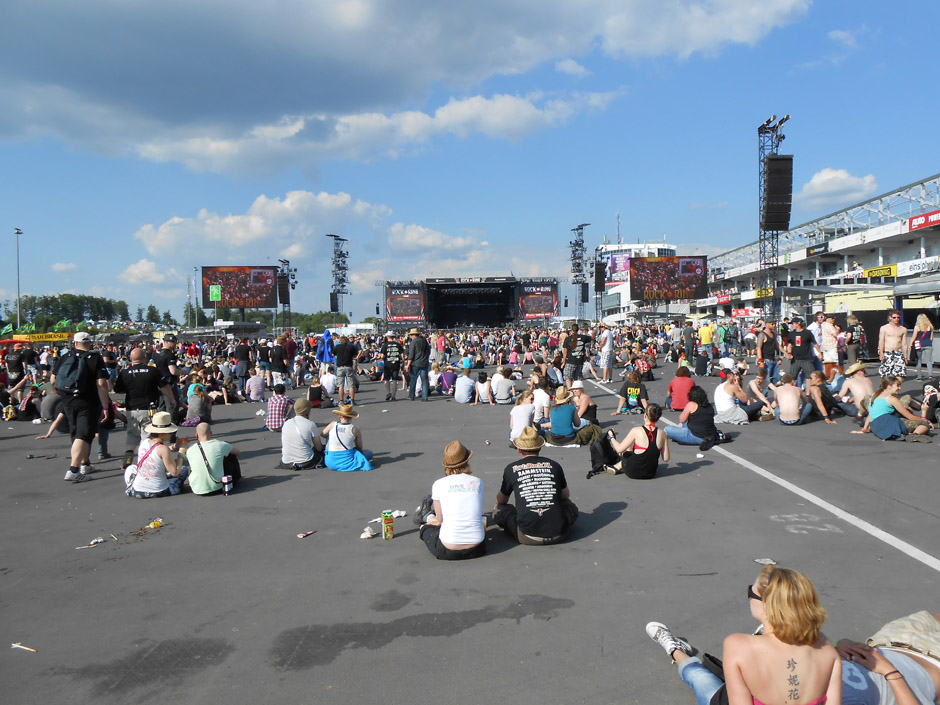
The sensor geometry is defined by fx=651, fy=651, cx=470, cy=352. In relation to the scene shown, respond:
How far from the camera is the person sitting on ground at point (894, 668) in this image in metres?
2.77

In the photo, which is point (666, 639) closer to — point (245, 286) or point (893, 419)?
point (893, 419)

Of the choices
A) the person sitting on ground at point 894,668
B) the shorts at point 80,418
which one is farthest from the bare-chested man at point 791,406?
the shorts at point 80,418

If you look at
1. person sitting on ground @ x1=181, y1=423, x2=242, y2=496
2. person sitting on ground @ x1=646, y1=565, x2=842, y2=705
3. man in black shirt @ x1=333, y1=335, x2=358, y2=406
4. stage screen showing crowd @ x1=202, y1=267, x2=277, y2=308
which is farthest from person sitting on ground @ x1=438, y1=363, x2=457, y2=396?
stage screen showing crowd @ x1=202, y1=267, x2=277, y2=308

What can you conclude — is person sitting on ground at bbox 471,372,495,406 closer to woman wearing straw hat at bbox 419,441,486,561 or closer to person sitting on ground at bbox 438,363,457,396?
person sitting on ground at bbox 438,363,457,396

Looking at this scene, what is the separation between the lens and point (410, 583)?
4777mm

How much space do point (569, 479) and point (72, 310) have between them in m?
137

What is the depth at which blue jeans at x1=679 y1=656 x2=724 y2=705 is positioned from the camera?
10.0 ft

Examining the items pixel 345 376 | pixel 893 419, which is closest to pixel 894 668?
pixel 893 419

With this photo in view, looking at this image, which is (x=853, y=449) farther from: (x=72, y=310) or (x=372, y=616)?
(x=72, y=310)

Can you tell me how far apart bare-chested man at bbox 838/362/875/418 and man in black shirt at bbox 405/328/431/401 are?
9.06 metres

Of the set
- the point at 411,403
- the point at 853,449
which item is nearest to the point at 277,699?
the point at 853,449

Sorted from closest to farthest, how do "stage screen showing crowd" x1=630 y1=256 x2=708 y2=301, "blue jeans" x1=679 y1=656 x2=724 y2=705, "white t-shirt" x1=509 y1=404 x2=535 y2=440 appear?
"blue jeans" x1=679 y1=656 x2=724 y2=705 → "white t-shirt" x1=509 y1=404 x2=535 y2=440 → "stage screen showing crowd" x1=630 y1=256 x2=708 y2=301

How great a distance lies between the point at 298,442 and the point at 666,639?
20.2ft

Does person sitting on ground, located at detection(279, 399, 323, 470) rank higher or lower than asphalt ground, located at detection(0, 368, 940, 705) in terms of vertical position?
higher
